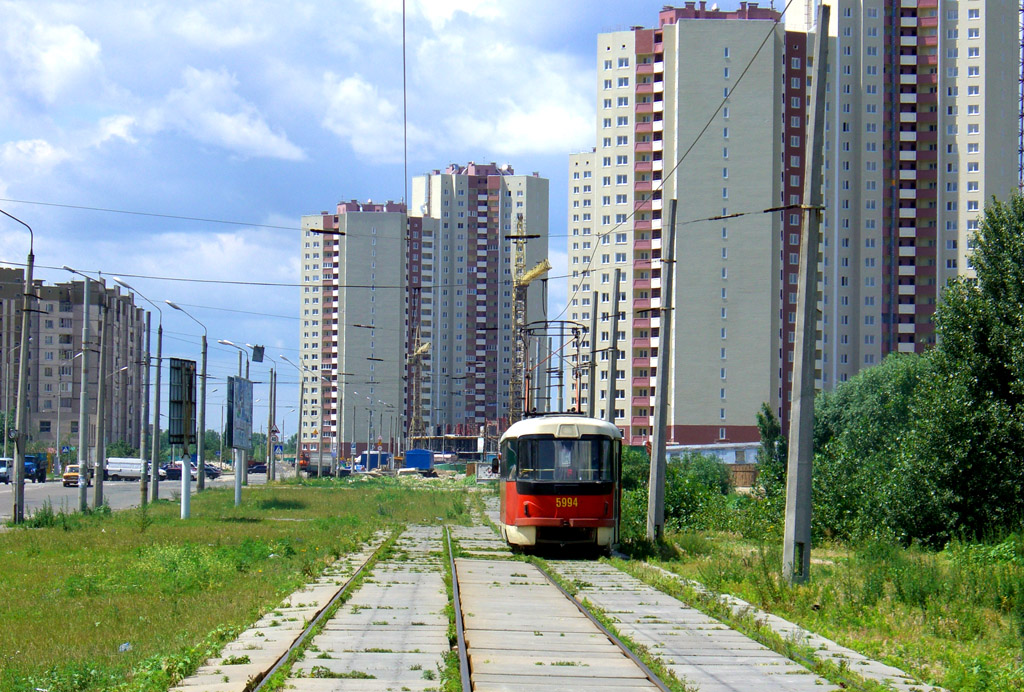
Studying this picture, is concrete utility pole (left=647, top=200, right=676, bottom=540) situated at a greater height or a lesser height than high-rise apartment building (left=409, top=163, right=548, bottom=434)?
Result: lesser

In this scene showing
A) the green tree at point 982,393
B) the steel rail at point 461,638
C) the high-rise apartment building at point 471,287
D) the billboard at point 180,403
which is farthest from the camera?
the high-rise apartment building at point 471,287

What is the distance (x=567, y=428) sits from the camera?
2388 centimetres

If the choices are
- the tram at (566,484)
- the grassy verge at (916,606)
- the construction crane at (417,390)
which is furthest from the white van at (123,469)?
the grassy verge at (916,606)

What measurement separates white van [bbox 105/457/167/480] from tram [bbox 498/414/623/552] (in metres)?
72.3

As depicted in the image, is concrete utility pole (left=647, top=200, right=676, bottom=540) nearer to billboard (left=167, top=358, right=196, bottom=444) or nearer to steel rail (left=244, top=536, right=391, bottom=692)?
steel rail (left=244, top=536, right=391, bottom=692)

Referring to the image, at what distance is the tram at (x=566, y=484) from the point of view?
23.4m

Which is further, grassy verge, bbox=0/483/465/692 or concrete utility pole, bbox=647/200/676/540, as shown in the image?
concrete utility pole, bbox=647/200/676/540

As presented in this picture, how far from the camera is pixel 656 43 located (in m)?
98.2

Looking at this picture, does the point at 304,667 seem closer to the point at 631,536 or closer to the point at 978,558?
the point at 978,558

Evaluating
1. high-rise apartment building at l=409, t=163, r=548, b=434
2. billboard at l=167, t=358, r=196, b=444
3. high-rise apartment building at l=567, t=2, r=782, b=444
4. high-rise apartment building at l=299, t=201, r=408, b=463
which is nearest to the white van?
high-rise apartment building at l=567, t=2, r=782, b=444

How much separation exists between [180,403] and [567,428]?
54.2 feet

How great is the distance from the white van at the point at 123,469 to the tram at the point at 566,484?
72272 millimetres

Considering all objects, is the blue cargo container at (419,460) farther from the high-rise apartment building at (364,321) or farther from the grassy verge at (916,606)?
the grassy verge at (916,606)

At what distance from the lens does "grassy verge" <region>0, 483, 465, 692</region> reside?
9.78 metres
